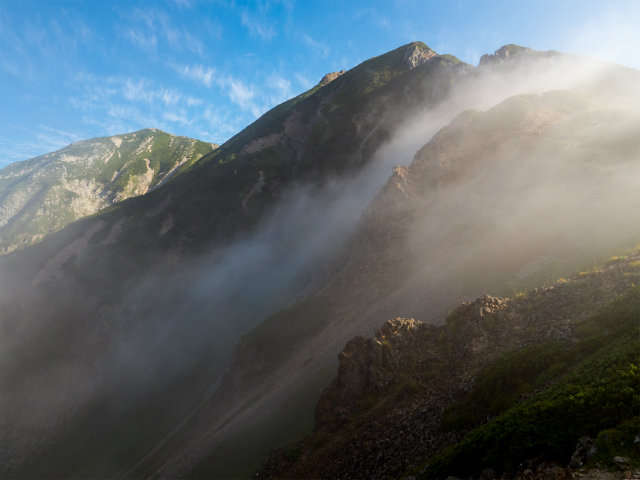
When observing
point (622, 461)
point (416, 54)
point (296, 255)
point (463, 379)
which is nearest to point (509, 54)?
point (416, 54)

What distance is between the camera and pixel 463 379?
20.4m

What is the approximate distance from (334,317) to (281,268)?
4855cm

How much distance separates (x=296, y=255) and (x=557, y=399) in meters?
86.6

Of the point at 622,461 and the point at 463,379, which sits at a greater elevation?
the point at 622,461

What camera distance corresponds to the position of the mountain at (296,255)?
39844 millimetres

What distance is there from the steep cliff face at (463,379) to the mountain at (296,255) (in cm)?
203

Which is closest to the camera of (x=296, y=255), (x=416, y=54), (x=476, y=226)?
(x=476, y=226)

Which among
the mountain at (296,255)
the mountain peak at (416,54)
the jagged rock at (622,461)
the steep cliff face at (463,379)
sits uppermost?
the mountain peak at (416,54)

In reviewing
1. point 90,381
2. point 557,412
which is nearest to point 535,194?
point 557,412

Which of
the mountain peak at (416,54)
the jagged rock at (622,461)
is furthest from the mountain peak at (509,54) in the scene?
the jagged rock at (622,461)

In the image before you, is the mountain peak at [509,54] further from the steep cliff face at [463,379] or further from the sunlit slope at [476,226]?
the steep cliff face at [463,379]

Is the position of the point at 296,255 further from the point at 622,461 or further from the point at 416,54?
the point at 416,54

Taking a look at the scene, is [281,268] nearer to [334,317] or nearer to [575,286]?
[334,317]

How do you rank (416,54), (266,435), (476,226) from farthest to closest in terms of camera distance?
(416,54) → (476,226) → (266,435)
